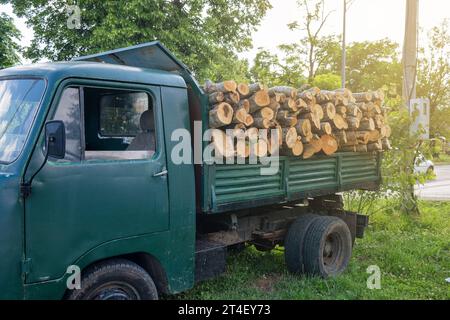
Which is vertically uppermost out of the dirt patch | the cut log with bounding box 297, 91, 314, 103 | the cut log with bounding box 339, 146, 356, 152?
the cut log with bounding box 297, 91, 314, 103

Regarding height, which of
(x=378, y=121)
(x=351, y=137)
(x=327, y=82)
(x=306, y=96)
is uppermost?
(x=327, y=82)

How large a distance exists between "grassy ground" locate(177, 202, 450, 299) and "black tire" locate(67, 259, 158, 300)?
1.05 meters

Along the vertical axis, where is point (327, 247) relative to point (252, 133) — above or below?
below

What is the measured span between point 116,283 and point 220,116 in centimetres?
171

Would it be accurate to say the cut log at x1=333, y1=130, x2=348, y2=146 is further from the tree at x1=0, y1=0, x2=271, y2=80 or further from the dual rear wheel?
the tree at x1=0, y1=0, x2=271, y2=80

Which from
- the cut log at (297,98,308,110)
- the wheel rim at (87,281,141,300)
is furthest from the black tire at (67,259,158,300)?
the cut log at (297,98,308,110)

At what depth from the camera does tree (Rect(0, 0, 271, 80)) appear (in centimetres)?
1266

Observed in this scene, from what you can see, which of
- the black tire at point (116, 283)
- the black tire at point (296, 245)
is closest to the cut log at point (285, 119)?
the black tire at point (296, 245)

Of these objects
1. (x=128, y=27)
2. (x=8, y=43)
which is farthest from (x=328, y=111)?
(x=8, y=43)

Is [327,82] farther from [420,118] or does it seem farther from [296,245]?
[296,245]

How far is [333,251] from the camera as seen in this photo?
5.32 metres

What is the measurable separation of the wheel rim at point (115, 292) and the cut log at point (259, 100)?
84.3 inches
